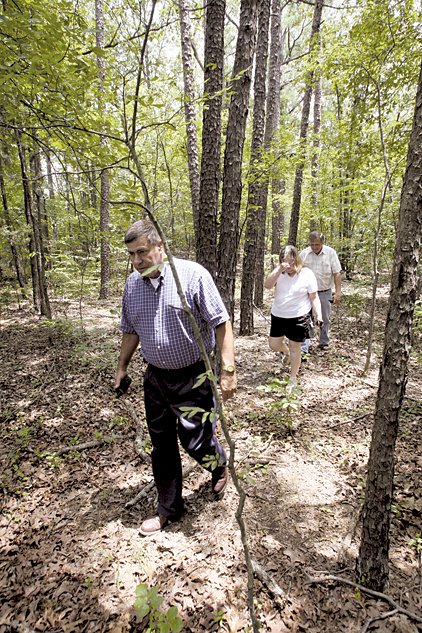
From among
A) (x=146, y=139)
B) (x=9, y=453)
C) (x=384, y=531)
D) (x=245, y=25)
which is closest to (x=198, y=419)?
(x=384, y=531)

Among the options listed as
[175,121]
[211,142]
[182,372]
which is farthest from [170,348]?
[175,121]

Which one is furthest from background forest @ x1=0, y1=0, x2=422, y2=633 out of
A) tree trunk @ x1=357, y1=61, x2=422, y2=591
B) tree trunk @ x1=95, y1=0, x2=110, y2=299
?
tree trunk @ x1=95, y1=0, x2=110, y2=299

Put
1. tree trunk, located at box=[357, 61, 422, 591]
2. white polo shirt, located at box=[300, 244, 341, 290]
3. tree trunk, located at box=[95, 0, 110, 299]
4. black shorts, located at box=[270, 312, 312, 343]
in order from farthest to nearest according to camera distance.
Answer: tree trunk, located at box=[95, 0, 110, 299]
white polo shirt, located at box=[300, 244, 341, 290]
black shorts, located at box=[270, 312, 312, 343]
tree trunk, located at box=[357, 61, 422, 591]

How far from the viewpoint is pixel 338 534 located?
254 centimetres

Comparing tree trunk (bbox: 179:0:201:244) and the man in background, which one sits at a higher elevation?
tree trunk (bbox: 179:0:201:244)

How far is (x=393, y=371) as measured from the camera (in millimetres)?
1759

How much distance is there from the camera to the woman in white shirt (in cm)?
433

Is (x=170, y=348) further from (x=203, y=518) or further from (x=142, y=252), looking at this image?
(x=203, y=518)

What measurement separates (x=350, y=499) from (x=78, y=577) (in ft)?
7.49

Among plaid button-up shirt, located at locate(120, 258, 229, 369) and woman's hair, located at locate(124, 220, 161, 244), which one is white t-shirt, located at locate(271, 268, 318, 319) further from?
woman's hair, located at locate(124, 220, 161, 244)

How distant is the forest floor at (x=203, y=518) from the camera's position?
2.12 m

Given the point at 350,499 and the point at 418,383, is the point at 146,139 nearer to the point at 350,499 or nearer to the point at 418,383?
the point at 418,383

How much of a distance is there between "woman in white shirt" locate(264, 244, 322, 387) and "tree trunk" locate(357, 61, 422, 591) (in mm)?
2365

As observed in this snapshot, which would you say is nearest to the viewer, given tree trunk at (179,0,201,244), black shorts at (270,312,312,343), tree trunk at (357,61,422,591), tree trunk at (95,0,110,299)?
tree trunk at (357,61,422,591)
